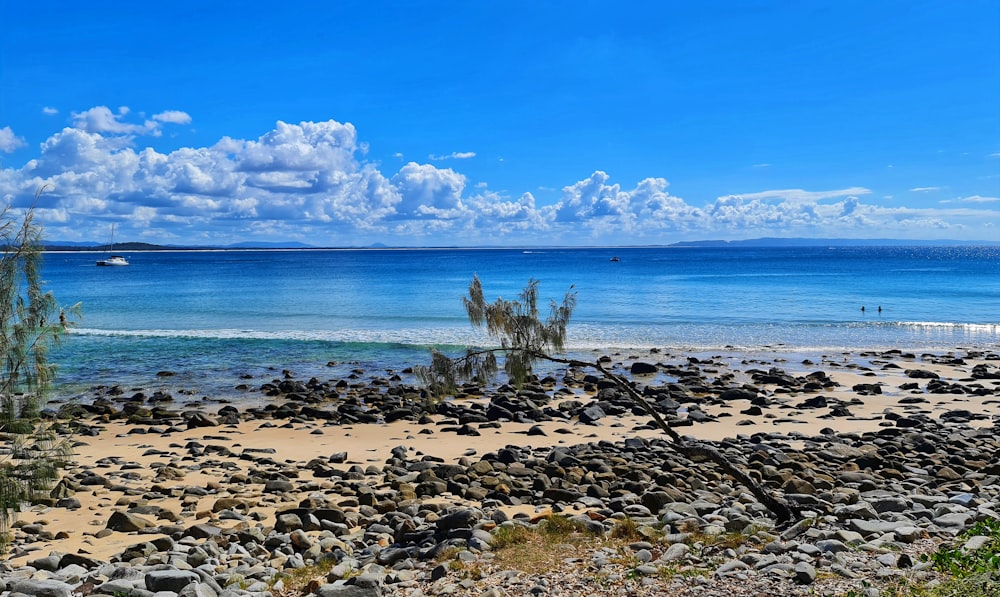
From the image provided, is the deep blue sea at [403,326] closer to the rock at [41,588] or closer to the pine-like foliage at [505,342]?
the pine-like foliage at [505,342]

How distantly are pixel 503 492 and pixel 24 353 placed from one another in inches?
266

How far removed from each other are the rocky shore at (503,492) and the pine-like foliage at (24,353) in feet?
3.13

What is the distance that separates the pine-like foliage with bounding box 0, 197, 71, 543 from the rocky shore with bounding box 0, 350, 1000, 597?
95cm

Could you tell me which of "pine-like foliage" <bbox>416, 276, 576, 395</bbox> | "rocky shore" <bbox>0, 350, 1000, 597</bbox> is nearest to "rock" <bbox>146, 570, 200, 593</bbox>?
"rocky shore" <bbox>0, 350, 1000, 597</bbox>

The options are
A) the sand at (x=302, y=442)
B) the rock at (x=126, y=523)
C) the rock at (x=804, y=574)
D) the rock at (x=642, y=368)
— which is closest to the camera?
the rock at (x=804, y=574)

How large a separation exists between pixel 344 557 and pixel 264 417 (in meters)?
12.6

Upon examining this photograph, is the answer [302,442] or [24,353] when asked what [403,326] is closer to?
[302,442]

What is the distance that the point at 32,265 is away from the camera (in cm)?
872

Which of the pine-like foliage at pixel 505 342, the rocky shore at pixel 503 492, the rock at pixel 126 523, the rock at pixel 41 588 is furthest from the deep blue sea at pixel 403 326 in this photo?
the rock at pixel 41 588

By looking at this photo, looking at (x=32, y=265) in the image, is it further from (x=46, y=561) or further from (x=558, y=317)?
(x=558, y=317)

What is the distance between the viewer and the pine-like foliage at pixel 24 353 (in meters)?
8.38

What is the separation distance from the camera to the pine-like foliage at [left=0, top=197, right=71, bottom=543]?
8.38m

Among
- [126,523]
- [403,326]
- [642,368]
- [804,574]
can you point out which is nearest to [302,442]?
[126,523]

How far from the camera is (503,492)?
39.1ft
